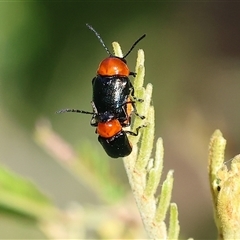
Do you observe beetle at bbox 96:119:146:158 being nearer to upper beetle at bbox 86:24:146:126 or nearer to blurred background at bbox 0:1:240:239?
upper beetle at bbox 86:24:146:126

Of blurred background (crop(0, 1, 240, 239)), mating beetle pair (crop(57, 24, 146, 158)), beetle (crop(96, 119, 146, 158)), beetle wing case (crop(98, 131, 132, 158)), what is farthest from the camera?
blurred background (crop(0, 1, 240, 239))

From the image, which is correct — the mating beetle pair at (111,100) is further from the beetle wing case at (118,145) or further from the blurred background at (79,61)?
the blurred background at (79,61)

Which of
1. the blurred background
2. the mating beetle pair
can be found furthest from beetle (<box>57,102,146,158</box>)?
the blurred background

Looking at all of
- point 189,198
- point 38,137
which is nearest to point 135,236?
point 38,137

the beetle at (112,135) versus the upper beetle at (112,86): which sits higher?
the upper beetle at (112,86)

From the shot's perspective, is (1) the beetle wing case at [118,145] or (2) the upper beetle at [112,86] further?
(2) the upper beetle at [112,86]

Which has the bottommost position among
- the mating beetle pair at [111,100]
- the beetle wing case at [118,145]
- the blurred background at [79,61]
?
the beetle wing case at [118,145]

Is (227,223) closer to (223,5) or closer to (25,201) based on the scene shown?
(25,201)

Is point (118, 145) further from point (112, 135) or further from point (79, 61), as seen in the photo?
point (79, 61)

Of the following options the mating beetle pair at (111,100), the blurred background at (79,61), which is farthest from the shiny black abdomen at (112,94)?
the blurred background at (79,61)
